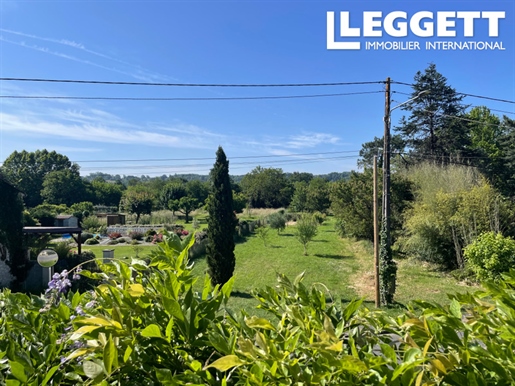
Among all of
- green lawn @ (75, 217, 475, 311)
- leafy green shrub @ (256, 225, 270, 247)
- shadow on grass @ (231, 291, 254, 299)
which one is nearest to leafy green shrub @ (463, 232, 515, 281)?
green lawn @ (75, 217, 475, 311)

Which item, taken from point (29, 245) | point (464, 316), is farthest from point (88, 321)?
point (29, 245)

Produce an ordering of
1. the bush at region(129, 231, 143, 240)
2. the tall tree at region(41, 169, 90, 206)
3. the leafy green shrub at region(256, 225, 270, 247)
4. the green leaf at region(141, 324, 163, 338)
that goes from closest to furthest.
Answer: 1. the green leaf at region(141, 324, 163, 338)
2. the leafy green shrub at region(256, 225, 270, 247)
3. the bush at region(129, 231, 143, 240)
4. the tall tree at region(41, 169, 90, 206)

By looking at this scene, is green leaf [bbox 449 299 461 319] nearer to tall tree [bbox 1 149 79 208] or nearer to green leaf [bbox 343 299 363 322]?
green leaf [bbox 343 299 363 322]

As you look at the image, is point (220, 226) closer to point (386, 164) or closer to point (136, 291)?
point (386, 164)

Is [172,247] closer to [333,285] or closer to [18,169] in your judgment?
[333,285]

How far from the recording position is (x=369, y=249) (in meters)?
15.9

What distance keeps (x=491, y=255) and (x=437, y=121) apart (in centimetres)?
1722

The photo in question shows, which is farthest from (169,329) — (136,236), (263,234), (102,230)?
(102,230)

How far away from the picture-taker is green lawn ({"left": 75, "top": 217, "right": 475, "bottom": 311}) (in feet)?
32.5

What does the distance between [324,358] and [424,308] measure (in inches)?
16.9

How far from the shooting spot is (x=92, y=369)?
73cm

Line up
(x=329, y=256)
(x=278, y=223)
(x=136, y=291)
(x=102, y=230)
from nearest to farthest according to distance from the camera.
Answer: (x=136, y=291) → (x=329, y=256) → (x=278, y=223) → (x=102, y=230)

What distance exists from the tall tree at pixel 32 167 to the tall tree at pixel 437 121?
5270cm

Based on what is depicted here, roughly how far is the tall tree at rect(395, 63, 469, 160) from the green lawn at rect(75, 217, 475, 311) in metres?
10.5
